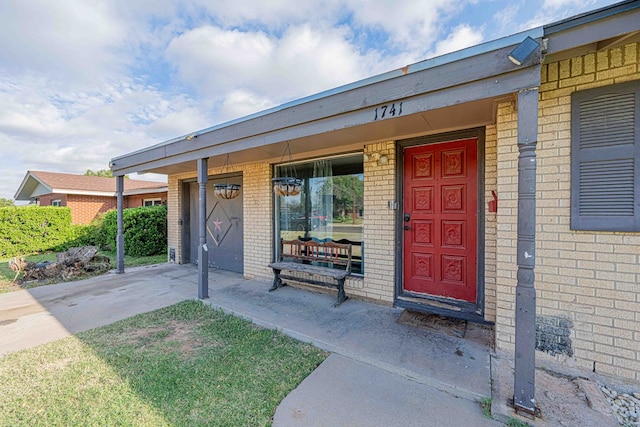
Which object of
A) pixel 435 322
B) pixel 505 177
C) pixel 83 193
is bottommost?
pixel 435 322

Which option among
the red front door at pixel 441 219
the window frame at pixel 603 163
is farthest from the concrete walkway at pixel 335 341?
the window frame at pixel 603 163

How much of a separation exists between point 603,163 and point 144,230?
1019cm

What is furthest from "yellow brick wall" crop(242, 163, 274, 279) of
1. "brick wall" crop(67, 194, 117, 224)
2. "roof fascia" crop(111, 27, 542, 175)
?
"brick wall" crop(67, 194, 117, 224)

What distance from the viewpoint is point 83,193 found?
1250 centimetres

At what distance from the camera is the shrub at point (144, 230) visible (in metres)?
8.40

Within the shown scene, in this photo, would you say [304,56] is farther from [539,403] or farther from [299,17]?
[539,403]

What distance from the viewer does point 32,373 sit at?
237 centimetres

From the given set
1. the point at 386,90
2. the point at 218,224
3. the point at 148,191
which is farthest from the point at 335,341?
the point at 148,191

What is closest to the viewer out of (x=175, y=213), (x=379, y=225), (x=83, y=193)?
(x=379, y=225)

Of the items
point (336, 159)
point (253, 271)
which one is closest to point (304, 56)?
point (336, 159)

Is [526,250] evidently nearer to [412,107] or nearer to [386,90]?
[412,107]

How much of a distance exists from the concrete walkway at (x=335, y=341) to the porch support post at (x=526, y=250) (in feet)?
1.07

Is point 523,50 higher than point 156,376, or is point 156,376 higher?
point 523,50

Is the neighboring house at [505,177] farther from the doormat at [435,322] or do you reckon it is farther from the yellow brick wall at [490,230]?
the doormat at [435,322]
